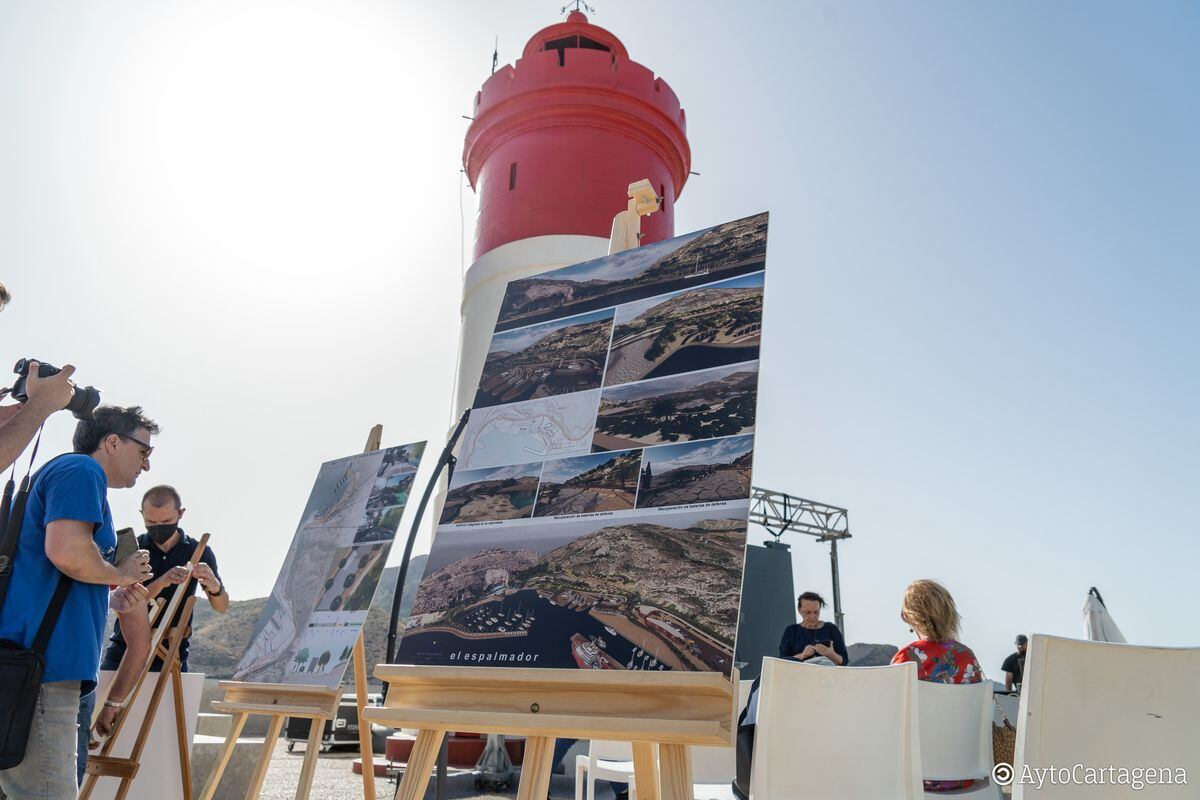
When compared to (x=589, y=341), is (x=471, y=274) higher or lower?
higher

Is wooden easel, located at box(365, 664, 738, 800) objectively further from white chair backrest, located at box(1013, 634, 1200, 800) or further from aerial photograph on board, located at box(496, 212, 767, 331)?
aerial photograph on board, located at box(496, 212, 767, 331)

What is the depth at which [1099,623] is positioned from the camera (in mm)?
5062

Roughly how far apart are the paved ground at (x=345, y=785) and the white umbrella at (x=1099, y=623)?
11.0 ft

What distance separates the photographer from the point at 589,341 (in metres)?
2.28

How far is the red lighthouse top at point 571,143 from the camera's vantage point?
6.54 metres

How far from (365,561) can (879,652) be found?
15315 millimetres

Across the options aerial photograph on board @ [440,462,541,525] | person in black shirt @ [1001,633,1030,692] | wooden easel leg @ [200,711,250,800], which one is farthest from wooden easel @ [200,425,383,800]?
person in black shirt @ [1001,633,1030,692]

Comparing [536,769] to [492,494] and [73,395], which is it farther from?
[73,395]

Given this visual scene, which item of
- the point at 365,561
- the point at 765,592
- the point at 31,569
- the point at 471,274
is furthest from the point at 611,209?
the point at 765,592

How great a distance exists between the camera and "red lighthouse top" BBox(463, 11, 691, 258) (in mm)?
6539

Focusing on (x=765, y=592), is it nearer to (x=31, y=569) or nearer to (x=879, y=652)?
(x=879, y=652)

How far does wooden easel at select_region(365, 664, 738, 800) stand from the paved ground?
2.39 meters

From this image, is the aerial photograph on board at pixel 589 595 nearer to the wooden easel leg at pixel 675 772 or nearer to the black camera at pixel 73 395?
the wooden easel leg at pixel 675 772

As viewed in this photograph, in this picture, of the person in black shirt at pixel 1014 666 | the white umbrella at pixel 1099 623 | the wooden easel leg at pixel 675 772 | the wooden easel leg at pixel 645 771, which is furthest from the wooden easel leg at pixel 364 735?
the person in black shirt at pixel 1014 666
